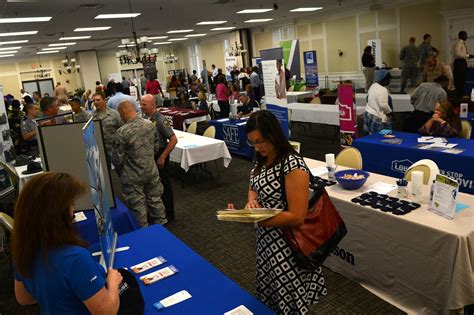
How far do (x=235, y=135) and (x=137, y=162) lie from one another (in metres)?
3.80

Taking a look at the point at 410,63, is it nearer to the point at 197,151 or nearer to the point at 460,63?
the point at 460,63

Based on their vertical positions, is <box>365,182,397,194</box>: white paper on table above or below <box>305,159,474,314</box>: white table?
above

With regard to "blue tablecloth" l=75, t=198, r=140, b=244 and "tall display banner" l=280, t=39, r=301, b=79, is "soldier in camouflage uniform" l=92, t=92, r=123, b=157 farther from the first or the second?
"tall display banner" l=280, t=39, r=301, b=79

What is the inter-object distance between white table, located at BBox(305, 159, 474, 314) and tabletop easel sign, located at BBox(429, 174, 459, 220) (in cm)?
4

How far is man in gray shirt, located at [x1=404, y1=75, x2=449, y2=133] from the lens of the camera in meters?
5.37

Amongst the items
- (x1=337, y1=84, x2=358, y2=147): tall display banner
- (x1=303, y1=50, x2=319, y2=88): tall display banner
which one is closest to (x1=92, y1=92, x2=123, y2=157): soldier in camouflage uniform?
(x1=337, y1=84, x2=358, y2=147): tall display banner

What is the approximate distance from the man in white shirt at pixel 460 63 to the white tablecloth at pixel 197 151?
663 centimetres

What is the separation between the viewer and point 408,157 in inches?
175

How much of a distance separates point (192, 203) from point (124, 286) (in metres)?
3.79

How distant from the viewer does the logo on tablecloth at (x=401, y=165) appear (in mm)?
4469

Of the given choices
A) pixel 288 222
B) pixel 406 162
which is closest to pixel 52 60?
pixel 406 162

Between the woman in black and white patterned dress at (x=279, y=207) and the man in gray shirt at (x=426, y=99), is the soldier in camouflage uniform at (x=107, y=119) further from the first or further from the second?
the man in gray shirt at (x=426, y=99)

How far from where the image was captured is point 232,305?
175 cm

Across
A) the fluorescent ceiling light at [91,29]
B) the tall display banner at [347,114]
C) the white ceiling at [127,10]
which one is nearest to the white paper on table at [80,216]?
the tall display banner at [347,114]
